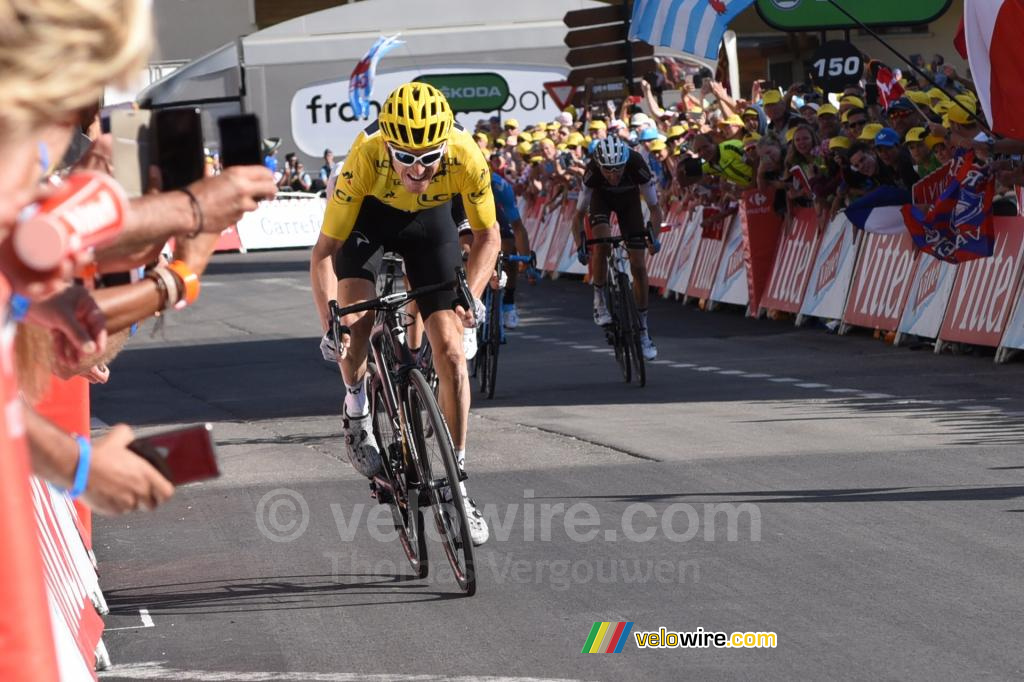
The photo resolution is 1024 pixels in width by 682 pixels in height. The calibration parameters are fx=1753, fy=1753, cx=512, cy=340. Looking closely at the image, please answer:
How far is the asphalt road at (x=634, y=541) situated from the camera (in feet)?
19.9

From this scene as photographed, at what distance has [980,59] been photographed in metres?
14.1

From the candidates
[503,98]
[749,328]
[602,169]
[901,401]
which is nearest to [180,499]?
[901,401]

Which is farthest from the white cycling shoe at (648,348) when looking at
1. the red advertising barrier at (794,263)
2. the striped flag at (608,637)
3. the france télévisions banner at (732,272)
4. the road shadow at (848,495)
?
the striped flag at (608,637)

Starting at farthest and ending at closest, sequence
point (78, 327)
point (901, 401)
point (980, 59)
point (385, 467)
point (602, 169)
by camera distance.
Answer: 1. point (602, 169)
2. point (980, 59)
3. point (901, 401)
4. point (385, 467)
5. point (78, 327)

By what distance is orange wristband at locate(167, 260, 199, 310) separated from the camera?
3.50m

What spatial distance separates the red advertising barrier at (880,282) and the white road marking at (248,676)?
1120cm

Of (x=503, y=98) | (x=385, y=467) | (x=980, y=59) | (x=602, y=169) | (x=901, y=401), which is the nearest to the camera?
(x=385, y=467)

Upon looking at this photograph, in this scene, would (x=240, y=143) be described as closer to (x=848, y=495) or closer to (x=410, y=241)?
(x=410, y=241)

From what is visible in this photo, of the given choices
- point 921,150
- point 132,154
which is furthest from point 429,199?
point 921,150

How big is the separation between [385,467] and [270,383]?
344 inches

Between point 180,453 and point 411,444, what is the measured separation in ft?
14.1

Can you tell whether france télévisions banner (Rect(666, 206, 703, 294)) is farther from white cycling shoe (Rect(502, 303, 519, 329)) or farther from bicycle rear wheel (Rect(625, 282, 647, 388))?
bicycle rear wheel (Rect(625, 282, 647, 388))

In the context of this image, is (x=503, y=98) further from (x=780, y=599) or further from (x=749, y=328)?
(x=780, y=599)

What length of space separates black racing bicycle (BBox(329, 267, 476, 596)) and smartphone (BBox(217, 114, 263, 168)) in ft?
11.4
